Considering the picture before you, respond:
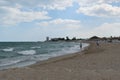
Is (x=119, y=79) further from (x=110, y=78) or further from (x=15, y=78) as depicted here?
(x=15, y=78)

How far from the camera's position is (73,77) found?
35.8 feet

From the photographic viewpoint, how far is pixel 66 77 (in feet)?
36.0

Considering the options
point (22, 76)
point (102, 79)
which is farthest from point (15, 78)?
point (102, 79)

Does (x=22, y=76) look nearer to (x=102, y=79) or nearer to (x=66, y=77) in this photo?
(x=66, y=77)

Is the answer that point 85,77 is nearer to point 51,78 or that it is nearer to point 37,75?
point 51,78

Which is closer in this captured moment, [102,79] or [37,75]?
[102,79]

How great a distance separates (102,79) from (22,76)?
3.43m

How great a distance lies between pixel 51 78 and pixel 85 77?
1436 mm

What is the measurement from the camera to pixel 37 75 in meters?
11.5

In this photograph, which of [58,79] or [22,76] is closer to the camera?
[58,79]

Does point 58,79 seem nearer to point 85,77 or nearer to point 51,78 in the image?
point 51,78

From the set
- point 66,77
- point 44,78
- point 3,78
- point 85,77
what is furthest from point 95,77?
point 3,78

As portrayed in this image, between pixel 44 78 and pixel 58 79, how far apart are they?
0.63 m

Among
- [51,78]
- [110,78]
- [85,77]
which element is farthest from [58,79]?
[110,78]
